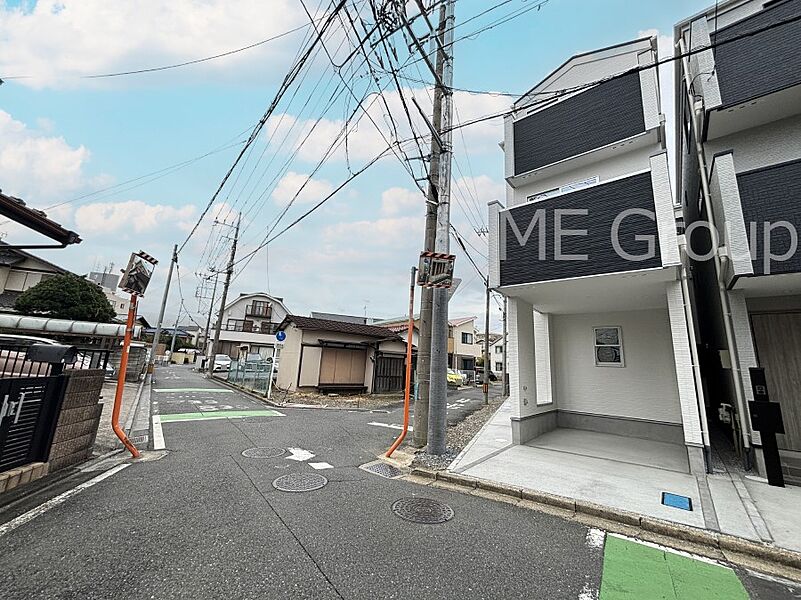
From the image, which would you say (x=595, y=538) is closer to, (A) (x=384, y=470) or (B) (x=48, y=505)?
(A) (x=384, y=470)

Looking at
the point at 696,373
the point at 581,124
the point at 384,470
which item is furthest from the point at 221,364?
the point at 696,373

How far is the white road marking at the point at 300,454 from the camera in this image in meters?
5.75

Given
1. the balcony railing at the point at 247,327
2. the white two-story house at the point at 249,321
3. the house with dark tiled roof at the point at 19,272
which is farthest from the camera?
the balcony railing at the point at 247,327

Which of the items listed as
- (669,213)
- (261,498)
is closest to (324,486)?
(261,498)

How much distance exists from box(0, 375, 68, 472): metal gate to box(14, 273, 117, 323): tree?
1637 cm

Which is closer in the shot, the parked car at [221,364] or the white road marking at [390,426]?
the white road marking at [390,426]

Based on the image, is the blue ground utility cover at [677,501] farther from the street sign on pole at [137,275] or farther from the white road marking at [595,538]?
the street sign on pole at [137,275]

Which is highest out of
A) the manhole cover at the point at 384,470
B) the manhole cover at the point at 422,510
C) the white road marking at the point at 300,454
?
the white road marking at the point at 300,454

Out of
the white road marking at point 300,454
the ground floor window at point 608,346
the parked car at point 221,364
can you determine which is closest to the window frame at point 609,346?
the ground floor window at point 608,346

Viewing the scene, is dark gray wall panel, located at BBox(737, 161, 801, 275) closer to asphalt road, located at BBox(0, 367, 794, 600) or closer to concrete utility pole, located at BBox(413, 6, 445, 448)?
asphalt road, located at BBox(0, 367, 794, 600)

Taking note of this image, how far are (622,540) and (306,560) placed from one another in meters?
3.07

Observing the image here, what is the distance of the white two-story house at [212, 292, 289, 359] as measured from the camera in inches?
1623

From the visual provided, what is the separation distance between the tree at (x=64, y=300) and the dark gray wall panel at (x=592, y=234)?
2003 centimetres

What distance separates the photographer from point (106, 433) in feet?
21.7
